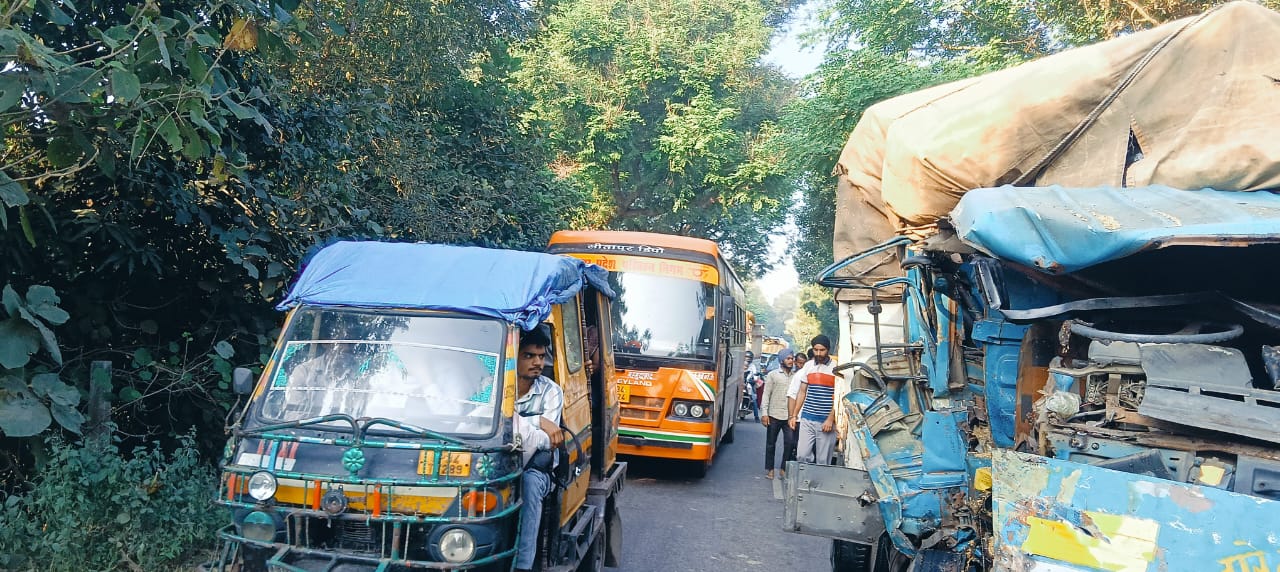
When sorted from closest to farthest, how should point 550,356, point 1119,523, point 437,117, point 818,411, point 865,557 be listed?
point 1119,523 < point 550,356 < point 865,557 < point 818,411 < point 437,117

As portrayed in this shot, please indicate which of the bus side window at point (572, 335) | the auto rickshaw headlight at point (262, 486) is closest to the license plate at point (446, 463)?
the auto rickshaw headlight at point (262, 486)

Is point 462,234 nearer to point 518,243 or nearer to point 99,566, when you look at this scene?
point 518,243

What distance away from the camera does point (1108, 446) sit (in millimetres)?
3508

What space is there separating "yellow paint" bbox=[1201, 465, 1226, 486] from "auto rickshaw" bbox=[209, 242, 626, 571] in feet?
9.37

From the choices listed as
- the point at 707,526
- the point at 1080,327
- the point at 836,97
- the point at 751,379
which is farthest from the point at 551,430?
the point at 751,379

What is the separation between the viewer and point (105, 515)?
5473 millimetres

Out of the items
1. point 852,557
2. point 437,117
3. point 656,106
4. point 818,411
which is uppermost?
point 656,106

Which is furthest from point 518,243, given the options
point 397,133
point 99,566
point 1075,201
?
point 1075,201

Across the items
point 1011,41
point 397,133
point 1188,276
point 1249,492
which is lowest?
point 1249,492

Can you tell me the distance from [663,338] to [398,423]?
6.64 metres

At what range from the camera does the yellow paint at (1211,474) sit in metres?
3.23

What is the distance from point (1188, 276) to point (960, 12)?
1352cm

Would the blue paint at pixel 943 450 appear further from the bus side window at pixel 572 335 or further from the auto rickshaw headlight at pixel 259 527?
the auto rickshaw headlight at pixel 259 527

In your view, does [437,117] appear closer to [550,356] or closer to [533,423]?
[550,356]
